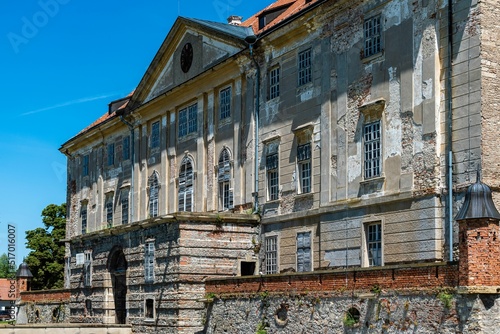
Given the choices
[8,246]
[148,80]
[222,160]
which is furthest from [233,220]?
[8,246]

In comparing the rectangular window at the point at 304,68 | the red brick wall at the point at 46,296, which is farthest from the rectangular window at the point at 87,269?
the rectangular window at the point at 304,68

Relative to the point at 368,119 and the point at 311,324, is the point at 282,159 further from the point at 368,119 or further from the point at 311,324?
the point at 311,324

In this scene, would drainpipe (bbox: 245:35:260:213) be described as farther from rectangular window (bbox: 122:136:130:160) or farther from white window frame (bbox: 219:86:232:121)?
rectangular window (bbox: 122:136:130:160)

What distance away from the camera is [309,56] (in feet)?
102

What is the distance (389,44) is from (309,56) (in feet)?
15.1

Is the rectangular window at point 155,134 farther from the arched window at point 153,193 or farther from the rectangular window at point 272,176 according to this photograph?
the rectangular window at point 272,176

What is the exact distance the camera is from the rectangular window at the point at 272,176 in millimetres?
32469

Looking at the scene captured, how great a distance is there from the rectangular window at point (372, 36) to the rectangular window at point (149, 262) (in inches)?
456

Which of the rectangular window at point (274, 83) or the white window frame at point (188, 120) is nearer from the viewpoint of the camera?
the rectangular window at point (274, 83)

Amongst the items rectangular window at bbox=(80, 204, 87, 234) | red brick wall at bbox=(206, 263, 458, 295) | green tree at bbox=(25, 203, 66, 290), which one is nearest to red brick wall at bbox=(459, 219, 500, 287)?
red brick wall at bbox=(206, 263, 458, 295)

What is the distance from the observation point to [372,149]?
27453mm

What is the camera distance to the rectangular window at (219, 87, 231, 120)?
118ft

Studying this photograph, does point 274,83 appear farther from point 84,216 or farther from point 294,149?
point 84,216

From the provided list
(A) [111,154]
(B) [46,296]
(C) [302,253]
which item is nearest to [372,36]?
(C) [302,253]
